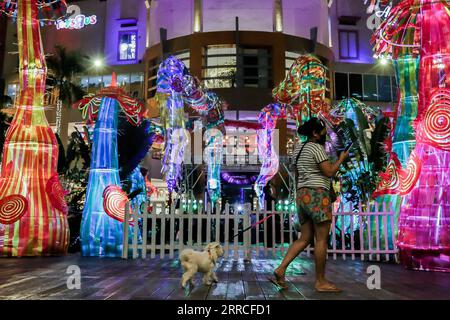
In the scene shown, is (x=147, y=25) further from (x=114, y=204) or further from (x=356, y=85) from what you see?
(x=114, y=204)

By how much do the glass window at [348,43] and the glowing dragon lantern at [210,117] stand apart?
20627mm

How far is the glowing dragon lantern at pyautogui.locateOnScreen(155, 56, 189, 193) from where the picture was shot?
12883mm

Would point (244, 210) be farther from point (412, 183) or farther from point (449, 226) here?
point (449, 226)

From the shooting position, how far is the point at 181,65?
13.1 meters

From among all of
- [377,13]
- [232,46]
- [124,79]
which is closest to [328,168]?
[377,13]

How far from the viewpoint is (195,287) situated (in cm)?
471

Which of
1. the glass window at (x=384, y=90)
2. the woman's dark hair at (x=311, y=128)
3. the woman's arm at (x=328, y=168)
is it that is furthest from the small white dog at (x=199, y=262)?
the glass window at (x=384, y=90)

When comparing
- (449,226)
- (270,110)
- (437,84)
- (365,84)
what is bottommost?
(449,226)

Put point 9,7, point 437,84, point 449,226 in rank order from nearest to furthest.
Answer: point 449,226, point 437,84, point 9,7

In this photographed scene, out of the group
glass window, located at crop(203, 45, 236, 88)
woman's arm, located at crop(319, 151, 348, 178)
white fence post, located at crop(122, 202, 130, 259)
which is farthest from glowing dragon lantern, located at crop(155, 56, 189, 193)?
glass window, located at crop(203, 45, 236, 88)

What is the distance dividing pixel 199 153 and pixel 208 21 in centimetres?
1110

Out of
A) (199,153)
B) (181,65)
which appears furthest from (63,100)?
→ (181,65)

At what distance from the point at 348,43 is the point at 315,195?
111 ft
